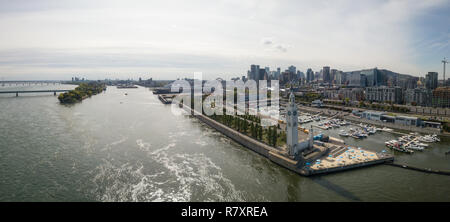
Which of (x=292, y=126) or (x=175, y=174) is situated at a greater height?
(x=292, y=126)

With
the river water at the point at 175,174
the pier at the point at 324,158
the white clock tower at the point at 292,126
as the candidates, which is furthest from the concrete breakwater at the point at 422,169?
the white clock tower at the point at 292,126

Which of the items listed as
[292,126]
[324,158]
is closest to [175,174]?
[292,126]

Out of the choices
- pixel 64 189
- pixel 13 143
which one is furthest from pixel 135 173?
pixel 13 143

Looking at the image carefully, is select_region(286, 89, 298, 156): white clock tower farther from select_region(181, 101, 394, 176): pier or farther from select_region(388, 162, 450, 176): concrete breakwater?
select_region(388, 162, 450, 176): concrete breakwater

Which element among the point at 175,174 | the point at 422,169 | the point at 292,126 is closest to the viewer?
the point at 175,174

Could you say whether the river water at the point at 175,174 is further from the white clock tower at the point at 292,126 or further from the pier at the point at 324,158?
the white clock tower at the point at 292,126

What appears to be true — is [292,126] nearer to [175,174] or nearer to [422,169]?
[175,174]

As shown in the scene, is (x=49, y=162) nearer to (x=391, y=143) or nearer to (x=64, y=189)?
(x=64, y=189)

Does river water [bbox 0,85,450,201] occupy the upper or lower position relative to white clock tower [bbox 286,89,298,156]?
lower

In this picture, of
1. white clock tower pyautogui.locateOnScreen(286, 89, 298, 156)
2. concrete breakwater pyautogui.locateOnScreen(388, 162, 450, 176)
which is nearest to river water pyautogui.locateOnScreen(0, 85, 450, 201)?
concrete breakwater pyautogui.locateOnScreen(388, 162, 450, 176)
